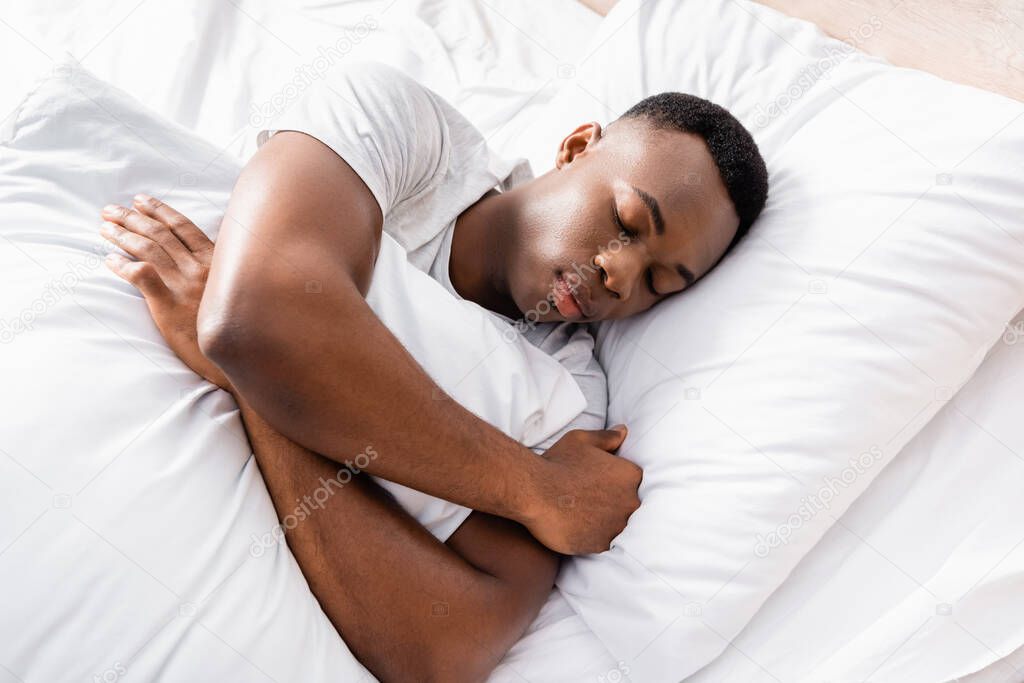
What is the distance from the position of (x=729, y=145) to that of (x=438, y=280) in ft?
1.54

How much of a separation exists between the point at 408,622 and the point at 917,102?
964 mm

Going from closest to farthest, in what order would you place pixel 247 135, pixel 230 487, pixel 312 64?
pixel 230 487, pixel 247 135, pixel 312 64

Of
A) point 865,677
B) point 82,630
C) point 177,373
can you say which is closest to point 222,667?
point 82,630

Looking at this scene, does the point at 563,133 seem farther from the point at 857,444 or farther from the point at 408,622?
the point at 408,622

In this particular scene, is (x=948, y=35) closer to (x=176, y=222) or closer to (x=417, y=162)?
(x=417, y=162)

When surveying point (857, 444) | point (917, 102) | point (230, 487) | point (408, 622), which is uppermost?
point (917, 102)

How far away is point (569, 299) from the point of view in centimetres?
116

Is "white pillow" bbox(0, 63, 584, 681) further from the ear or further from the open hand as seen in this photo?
the ear

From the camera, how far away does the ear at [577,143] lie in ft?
4.19

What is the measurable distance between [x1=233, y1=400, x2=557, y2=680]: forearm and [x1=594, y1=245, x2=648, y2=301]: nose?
422 millimetres

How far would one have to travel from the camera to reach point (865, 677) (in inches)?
36.5

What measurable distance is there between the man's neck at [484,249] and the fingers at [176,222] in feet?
1.21

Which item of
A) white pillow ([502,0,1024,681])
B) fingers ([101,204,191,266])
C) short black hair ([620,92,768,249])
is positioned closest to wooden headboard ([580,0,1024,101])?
white pillow ([502,0,1024,681])
